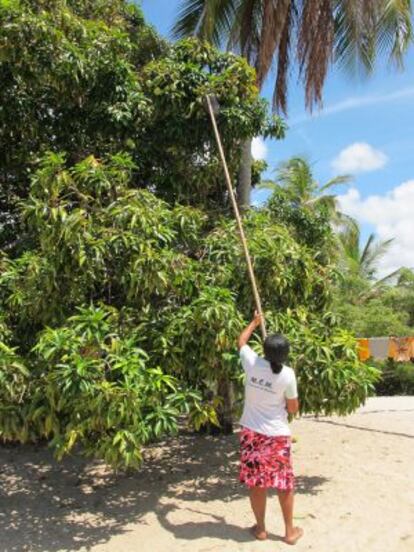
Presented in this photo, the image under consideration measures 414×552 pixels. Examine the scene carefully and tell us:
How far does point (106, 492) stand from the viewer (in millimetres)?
5977

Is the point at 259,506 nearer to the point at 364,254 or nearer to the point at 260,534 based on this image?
the point at 260,534

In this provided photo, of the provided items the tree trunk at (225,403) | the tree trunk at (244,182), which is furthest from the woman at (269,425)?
the tree trunk at (244,182)

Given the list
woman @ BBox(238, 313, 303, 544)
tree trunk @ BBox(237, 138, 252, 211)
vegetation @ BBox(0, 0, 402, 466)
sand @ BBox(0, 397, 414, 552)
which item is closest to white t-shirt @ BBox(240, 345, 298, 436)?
woman @ BBox(238, 313, 303, 544)

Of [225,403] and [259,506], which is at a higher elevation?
[225,403]

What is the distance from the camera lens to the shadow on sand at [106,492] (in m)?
4.89

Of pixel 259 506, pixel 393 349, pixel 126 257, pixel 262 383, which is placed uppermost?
pixel 393 349

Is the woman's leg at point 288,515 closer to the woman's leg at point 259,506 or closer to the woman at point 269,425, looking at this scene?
the woman at point 269,425

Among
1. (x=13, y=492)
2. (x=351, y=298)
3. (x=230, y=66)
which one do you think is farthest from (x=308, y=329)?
(x=351, y=298)

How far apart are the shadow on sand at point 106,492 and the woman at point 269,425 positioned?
0.57 m

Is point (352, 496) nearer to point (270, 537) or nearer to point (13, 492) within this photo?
point (270, 537)

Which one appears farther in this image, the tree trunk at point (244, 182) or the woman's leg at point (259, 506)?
the tree trunk at point (244, 182)

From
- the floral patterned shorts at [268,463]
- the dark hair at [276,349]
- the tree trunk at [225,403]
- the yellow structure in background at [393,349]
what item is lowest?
the floral patterned shorts at [268,463]

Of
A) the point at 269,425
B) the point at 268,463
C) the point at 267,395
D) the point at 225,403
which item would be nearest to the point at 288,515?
the point at 268,463

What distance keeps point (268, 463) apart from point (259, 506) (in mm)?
400
